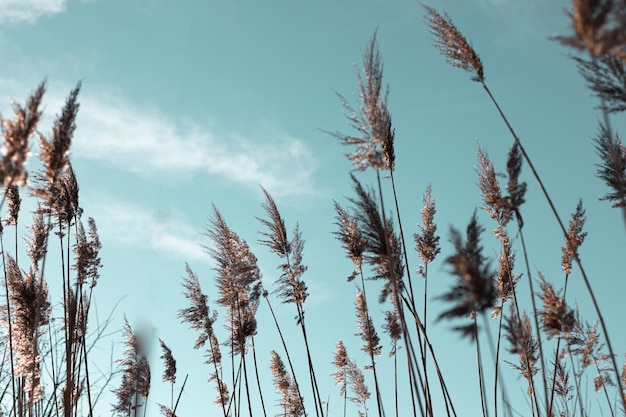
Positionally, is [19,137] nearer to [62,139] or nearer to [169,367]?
[62,139]

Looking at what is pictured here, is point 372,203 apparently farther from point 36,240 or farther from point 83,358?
point 36,240

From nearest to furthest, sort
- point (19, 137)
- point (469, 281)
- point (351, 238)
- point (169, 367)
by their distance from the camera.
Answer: point (469, 281), point (19, 137), point (351, 238), point (169, 367)

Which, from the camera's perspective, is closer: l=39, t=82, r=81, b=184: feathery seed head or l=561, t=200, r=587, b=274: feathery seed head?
l=39, t=82, r=81, b=184: feathery seed head

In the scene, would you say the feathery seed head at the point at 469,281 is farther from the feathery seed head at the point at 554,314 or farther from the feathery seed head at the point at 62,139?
the feathery seed head at the point at 62,139

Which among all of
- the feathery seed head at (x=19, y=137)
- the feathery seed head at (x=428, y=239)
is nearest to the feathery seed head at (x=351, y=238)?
the feathery seed head at (x=428, y=239)

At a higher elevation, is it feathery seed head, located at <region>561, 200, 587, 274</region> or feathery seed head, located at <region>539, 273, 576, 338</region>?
feathery seed head, located at <region>561, 200, 587, 274</region>

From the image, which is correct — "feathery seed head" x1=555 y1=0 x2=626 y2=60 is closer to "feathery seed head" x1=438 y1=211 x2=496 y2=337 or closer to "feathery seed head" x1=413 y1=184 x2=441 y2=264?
"feathery seed head" x1=438 y1=211 x2=496 y2=337

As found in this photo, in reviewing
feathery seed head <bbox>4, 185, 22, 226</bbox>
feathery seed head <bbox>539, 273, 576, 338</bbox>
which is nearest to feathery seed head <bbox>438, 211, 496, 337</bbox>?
feathery seed head <bbox>539, 273, 576, 338</bbox>

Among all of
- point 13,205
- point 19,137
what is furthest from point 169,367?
point 19,137

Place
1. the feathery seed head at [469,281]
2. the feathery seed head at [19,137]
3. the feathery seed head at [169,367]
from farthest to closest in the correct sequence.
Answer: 1. the feathery seed head at [169,367]
2. the feathery seed head at [19,137]
3. the feathery seed head at [469,281]

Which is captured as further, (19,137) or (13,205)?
(13,205)

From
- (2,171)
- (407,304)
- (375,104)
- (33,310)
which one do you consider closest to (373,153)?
(375,104)

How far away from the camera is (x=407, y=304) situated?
4691mm

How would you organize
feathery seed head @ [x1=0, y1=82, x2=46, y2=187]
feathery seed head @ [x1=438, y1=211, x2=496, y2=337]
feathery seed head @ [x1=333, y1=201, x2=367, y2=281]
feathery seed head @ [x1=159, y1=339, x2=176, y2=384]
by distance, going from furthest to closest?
feathery seed head @ [x1=159, y1=339, x2=176, y2=384] < feathery seed head @ [x1=333, y1=201, x2=367, y2=281] < feathery seed head @ [x1=0, y1=82, x2=46, y2=187] < feathery seed head @ [x1=438, y1=211, x2=496, y2=337]
